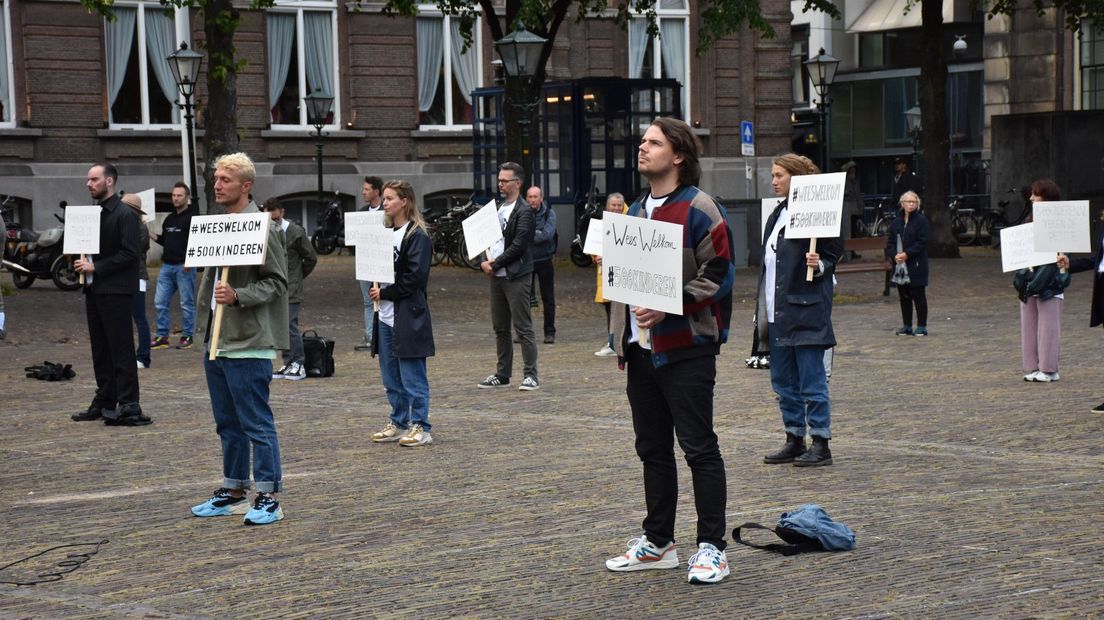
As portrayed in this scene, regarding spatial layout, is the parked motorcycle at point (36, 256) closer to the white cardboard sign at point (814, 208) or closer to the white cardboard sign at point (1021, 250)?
the white cardboard sign at point (1021, 250)

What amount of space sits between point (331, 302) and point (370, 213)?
32.2 ft

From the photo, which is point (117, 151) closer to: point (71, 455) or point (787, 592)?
point (71, 455)

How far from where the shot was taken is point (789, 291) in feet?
30.3

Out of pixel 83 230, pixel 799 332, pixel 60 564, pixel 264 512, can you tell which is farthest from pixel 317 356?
pixel 60 564

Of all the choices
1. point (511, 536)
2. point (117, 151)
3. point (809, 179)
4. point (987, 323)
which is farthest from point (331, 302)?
point (511, 536)

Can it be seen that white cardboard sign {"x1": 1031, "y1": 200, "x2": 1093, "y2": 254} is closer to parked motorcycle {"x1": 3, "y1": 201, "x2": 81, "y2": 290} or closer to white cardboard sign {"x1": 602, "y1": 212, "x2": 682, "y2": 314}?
white cardboard sign {"x1": 602, "y1": 212, "x2": 682, "y2": 314}

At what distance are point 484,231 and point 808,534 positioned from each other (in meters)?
7.08

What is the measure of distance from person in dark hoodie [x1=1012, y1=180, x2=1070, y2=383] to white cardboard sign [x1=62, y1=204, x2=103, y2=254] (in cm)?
775

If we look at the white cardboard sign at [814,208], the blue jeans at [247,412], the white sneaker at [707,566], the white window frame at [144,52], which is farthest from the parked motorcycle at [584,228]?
the white sneaker at [707,566]

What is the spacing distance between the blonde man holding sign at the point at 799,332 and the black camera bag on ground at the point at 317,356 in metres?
6.14

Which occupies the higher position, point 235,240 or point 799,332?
point 235,240

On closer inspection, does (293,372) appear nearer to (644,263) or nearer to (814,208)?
(814,208)

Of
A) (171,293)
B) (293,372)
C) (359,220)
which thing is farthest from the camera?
(171,293)

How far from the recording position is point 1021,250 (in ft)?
44.6
